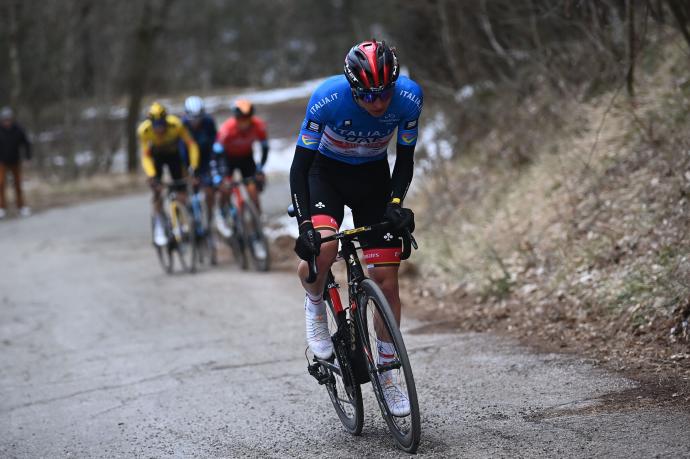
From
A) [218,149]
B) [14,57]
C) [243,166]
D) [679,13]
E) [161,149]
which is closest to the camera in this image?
[679,13]

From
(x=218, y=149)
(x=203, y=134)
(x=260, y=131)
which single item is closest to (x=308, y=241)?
(x=218, y=149)

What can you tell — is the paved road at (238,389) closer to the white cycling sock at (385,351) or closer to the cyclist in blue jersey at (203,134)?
the white cycling sock at (385,351)

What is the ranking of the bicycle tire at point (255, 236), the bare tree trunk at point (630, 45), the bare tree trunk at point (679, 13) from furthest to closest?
1. the bicycle tire at point (255, 236)
2. the bare tree trunk at point (630, 45)
3. the bare tree trunk at point (679, 13)

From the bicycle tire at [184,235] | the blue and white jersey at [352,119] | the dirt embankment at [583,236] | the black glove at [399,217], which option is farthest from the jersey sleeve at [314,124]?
the bicycle tire at [184,235]

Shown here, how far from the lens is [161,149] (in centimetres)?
1295

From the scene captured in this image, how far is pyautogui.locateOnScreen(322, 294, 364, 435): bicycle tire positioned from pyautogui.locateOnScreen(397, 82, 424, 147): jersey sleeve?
3.38 ft

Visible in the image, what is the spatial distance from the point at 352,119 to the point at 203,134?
863 cm

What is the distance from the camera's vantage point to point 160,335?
28.8 ft

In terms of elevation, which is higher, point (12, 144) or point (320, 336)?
point (12, 144)

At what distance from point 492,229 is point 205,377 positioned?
13.3 ft

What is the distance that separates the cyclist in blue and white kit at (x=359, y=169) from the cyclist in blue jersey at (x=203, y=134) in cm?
811

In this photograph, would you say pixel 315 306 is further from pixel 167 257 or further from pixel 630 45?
pixel 167 257

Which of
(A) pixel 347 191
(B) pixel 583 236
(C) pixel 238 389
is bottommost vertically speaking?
(C) pixel 238 389

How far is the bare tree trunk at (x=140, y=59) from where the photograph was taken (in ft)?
96.7
